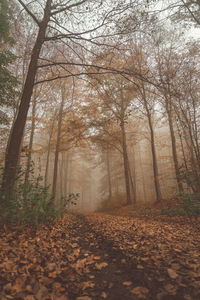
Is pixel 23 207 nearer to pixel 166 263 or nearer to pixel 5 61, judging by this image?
pixel 166 263

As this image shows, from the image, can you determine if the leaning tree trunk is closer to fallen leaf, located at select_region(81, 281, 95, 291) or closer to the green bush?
the green bush

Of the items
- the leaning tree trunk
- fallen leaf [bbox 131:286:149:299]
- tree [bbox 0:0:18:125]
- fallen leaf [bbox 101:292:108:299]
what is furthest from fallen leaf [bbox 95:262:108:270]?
tree [bbox 0:0:18:125]

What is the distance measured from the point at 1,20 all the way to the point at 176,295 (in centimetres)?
1141

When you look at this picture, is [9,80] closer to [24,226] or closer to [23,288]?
[24,226]

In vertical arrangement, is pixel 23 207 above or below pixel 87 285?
above

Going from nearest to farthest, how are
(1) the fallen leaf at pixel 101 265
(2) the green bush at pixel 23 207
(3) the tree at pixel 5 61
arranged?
(1) the fallen leaf at pixel 101 265 → (2) the green bush at pixel 23 207 → (3) the tree at pixel 5 61

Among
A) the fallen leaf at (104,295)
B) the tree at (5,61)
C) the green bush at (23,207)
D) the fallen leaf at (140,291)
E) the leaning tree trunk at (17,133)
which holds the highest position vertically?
the tree at (5,61)

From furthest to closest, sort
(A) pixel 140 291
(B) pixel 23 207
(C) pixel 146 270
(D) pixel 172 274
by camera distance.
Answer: (B) pixel 23 207 < (C) pixel 146 270 < (D) pixel 172 274 < (A) pixel 140 291

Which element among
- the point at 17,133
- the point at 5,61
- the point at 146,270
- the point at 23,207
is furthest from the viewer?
the point at 5,61

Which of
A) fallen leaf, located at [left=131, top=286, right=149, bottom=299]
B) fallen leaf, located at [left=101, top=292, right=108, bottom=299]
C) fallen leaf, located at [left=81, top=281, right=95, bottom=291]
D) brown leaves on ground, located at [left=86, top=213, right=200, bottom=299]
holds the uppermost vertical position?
brown leaves on ground, located at [left=86, top=213, right=200, bottom=299]

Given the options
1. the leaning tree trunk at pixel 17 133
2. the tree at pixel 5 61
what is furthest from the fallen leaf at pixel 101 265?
the tree at pixel 5 61

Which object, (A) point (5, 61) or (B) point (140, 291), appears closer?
(B) point (140, 291)

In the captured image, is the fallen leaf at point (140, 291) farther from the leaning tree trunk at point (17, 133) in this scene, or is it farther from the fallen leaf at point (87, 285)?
the leaning tree trunk at point (17, 133)

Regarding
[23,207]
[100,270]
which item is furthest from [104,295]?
[23,207]
